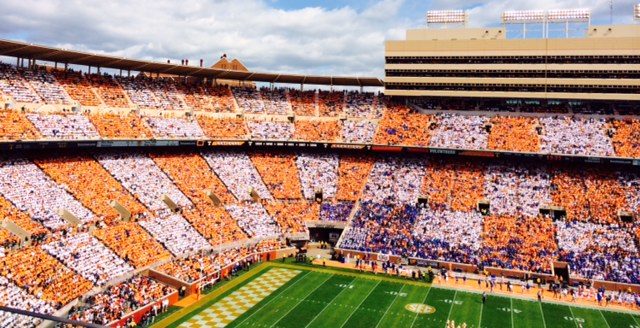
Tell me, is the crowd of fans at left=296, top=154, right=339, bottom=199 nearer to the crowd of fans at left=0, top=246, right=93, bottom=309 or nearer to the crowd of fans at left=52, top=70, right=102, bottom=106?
the crowd of fans at left=52, top=70, right=102, bottom=106

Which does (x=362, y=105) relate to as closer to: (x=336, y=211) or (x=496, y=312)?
(x=336, y=211)

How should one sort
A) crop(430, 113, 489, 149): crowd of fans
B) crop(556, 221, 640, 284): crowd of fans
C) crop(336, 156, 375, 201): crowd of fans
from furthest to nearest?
1. crop(430, 113, 489, 149): crowd of fans
2. crop(336, 156, 375, 201): crowd of fans
3. crop(556, 221, 640, 284): crowd of fans

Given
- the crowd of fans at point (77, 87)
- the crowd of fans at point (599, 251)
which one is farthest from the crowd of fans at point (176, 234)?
the crowd of fans at point (599, 251)

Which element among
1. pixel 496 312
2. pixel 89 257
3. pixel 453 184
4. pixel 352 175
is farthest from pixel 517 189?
pixel 89 257

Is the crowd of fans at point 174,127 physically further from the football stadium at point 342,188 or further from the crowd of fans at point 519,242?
the crowd of fans at point 519,242

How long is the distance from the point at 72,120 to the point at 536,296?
36061mm

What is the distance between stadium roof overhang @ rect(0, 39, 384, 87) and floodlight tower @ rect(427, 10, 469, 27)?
9.02m

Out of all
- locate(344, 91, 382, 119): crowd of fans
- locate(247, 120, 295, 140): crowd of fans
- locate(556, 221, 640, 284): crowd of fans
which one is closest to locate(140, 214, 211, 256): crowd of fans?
locate(247, 120, 295, 140): crowd of fans

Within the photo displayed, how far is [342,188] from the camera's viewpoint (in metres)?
48.8

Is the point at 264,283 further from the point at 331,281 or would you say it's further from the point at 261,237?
the point at 261,237

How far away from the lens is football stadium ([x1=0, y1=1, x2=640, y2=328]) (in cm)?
2928

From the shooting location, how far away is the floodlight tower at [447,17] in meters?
56.0

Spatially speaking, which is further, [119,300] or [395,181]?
[395,181]

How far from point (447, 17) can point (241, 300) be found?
133 feet
